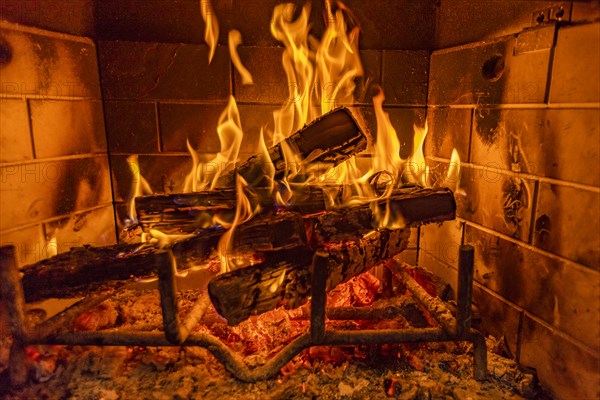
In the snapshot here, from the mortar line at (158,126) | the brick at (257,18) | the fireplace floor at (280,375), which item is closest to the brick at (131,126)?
the mortar line at (158,126)

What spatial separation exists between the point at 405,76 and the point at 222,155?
1.67 metres

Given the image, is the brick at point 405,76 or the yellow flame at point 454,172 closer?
the yellow flame at point 454,172


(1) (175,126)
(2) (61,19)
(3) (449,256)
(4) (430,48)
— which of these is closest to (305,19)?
(4) (430,48)

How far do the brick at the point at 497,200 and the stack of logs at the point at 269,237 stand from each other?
30 centimetres

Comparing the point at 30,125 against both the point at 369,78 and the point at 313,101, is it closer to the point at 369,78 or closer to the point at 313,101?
the point at 313,101

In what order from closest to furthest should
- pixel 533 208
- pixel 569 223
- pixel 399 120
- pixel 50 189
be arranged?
pixel 569 223
pixel 533 208
pixel 50 189
pixel 399 120

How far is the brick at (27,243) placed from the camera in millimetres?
2779

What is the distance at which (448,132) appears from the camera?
3352 mm

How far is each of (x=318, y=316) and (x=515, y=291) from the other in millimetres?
1357

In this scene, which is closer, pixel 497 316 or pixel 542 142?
pixel 542 142

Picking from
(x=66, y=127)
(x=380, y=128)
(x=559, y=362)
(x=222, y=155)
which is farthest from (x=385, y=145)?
(x=66, y=127)

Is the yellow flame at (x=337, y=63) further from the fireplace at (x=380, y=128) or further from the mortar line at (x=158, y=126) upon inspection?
the mortar line at (x=158, y=126)

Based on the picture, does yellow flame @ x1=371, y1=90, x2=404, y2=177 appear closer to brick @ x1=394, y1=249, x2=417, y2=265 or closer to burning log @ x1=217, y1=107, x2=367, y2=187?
burning log @ x1=217, y1=107, x2=367, y2=187

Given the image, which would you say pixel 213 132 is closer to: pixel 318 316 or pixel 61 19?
pixel 61 19
